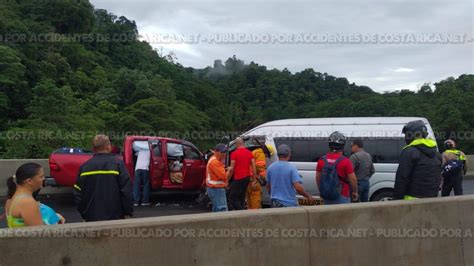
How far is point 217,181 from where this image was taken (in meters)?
8.38

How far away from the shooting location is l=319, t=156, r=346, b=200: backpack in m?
6.36

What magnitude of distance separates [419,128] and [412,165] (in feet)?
→ 1.53

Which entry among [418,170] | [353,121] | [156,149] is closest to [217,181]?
[156,149]

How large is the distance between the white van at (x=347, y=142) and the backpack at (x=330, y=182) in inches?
150

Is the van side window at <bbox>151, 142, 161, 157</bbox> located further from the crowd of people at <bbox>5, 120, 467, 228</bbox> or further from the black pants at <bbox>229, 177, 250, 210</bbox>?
the black pants at <bbox>229, 177, 250, 210</bbox>

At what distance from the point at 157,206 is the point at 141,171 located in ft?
4.12

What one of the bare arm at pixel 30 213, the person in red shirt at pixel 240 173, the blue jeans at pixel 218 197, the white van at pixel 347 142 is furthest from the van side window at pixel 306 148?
the bare arm at pixel 30 213

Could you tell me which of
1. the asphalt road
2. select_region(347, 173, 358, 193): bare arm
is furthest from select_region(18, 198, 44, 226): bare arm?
the asphalt road

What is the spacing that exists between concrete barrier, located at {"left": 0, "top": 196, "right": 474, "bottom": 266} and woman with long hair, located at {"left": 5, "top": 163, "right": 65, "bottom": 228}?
38cm

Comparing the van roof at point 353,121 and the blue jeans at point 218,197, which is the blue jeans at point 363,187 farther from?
the blue jeans at point 218,197

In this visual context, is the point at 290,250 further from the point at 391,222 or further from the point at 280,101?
the point at 280,101

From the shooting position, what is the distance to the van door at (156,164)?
36.5ft

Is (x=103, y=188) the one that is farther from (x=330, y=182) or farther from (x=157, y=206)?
(x=157, y=206)

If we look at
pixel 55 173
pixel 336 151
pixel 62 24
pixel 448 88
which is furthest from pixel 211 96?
pixel 336 151
